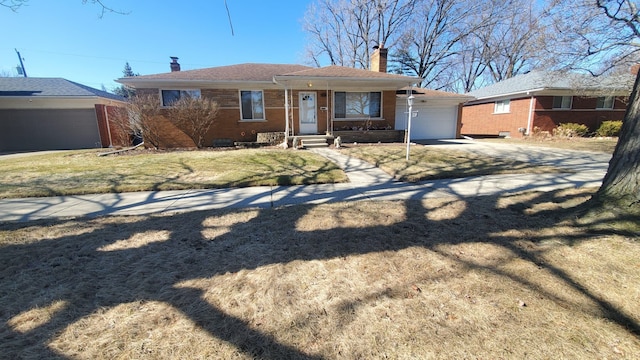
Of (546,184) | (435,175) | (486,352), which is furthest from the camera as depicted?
(435,175)

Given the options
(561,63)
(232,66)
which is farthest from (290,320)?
(561,63)

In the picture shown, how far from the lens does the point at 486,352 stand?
1733mm

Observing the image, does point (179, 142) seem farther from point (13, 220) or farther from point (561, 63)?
point (561, 63)

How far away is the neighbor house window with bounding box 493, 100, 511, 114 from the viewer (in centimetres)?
1953

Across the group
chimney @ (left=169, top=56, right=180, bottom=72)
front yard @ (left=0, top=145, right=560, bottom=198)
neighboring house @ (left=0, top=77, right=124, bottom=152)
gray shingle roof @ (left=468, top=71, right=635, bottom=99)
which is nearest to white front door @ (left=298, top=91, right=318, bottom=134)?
front yard @ (left=0, top=145, right=560, bottom=198)

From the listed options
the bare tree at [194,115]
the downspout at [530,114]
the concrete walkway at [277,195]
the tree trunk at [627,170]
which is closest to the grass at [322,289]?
the tree trunk at [627,170]

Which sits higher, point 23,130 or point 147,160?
point 23,130

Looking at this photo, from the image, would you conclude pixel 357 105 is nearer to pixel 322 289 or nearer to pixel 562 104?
pixel 322 289

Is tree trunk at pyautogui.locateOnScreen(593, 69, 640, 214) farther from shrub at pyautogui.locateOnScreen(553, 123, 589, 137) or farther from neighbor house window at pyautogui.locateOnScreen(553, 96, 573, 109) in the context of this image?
neighbor house window at pyautogui.locateOnScreen(553, 96, 573, 109)

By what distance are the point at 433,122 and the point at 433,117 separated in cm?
30

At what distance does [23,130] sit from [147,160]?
12.7m

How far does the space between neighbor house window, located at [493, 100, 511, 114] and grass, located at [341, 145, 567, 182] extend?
41.4 ft

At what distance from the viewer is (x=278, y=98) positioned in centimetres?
1402

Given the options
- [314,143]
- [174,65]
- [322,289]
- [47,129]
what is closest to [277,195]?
[322,289]
